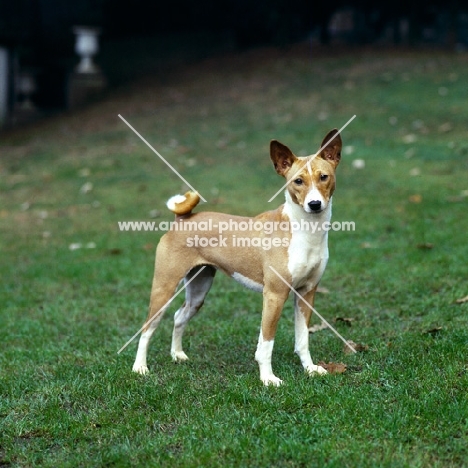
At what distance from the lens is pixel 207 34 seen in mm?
22344

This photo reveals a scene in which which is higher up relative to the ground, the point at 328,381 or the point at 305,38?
the point at 328,381

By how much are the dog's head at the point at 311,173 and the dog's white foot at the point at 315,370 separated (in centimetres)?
101

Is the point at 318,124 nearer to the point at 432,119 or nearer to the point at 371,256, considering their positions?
the point at 432,119

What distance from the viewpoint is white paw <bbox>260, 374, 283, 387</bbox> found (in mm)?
4803

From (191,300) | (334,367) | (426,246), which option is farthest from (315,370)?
(426,246)

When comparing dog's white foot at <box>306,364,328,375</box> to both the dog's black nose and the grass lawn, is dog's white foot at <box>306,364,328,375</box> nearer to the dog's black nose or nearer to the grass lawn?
the grass lawn

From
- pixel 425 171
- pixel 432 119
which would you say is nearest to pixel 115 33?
pixel 432 119

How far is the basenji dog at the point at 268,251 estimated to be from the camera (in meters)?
4.80

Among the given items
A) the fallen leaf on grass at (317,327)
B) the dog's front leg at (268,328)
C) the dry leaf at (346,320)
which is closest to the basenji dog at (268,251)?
the dog's front leg at (268,328)

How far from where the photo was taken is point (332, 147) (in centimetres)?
491

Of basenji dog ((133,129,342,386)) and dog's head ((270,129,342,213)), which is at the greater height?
dog's head ((270,129,342,213))

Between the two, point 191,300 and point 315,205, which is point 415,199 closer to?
point 191,300

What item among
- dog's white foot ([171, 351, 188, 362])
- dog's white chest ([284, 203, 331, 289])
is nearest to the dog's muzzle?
dog's white chest ([284, 203, 331, 289])

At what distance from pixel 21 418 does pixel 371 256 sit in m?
4.30
